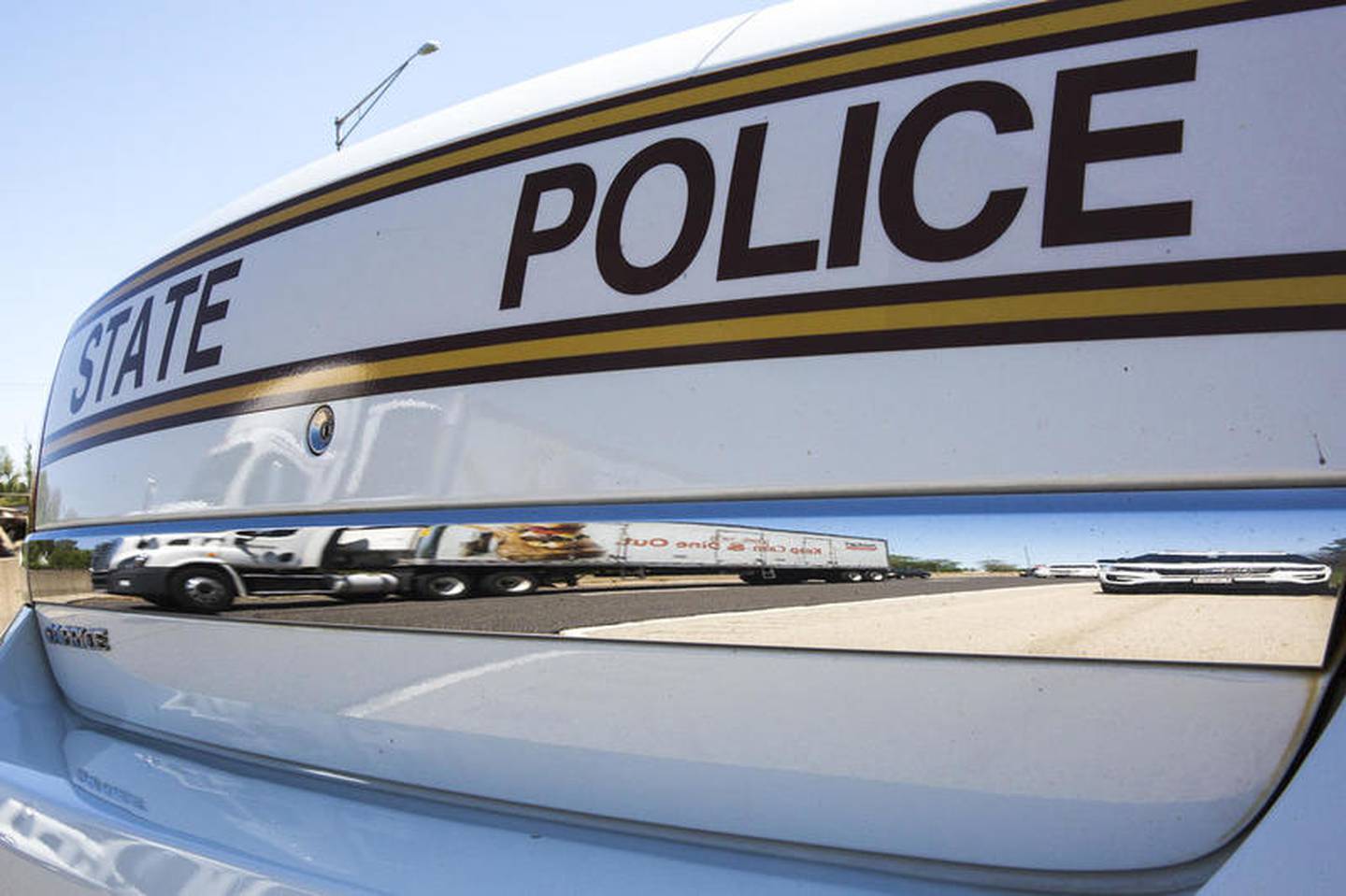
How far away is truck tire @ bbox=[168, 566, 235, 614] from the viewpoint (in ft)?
5.69

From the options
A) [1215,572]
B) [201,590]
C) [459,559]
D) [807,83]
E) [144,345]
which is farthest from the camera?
[144,345]

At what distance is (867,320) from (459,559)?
66cm

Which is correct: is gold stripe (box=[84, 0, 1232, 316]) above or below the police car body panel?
above

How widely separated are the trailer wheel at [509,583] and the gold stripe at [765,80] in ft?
2.17

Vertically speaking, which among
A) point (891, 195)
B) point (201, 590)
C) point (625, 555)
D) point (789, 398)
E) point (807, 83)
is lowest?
point (201, 590)

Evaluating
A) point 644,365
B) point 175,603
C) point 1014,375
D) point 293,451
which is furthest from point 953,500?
point 175,603

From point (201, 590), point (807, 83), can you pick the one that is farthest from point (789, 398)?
point (201, 590)

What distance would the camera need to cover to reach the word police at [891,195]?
1.13 meters

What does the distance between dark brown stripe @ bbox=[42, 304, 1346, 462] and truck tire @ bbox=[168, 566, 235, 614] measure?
31cm

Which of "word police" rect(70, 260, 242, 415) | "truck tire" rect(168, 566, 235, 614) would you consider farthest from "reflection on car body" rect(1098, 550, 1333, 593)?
"word police" rect(70, 260, 242, 415)

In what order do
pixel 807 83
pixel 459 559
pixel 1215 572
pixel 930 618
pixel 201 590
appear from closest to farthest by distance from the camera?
pixel 1215 572 → pixel 930 618 → pixel 807 83 → pixel 459 559 → pixel 201 590

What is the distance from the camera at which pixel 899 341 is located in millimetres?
1208

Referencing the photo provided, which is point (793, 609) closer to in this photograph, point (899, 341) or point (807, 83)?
point (899, 341)

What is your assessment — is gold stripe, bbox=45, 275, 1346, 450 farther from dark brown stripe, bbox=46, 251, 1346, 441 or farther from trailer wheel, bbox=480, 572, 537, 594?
trailer wheel, bbox=480, 572, 537, 594
